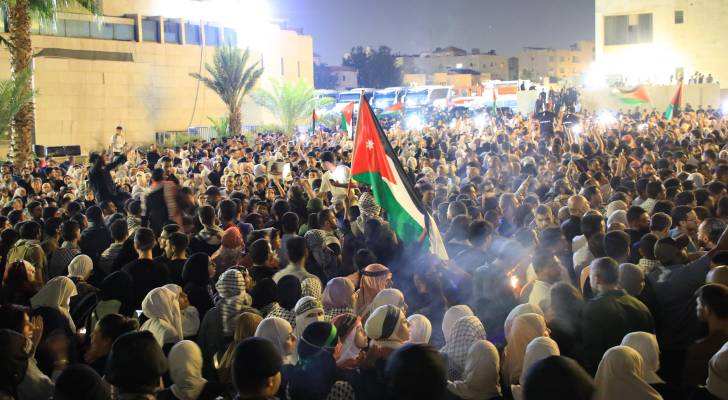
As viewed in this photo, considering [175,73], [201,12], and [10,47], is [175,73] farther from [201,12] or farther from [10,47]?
[10,47]

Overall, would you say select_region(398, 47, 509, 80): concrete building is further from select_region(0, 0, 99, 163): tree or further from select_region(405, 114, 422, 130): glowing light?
select_region(0, 0, 99, 163): tree

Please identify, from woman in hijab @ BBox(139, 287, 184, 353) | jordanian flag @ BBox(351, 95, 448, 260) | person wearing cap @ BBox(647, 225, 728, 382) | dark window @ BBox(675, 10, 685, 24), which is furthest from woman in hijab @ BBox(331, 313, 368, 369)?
dark window @ BBox(675, 10, 685, 24)

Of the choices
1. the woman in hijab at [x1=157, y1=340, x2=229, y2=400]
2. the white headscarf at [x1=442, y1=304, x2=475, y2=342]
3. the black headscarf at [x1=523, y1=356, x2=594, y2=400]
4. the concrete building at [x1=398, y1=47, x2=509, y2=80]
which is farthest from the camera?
the concrete building at [x1=398, y1=47, x2=509, y2=80]

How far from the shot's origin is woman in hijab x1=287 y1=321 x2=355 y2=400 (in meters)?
4.33

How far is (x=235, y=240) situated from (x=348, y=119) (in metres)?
15.4

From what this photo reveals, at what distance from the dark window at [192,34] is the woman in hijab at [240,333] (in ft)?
119

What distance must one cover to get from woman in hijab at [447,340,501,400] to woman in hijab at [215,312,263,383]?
1343 millimetres

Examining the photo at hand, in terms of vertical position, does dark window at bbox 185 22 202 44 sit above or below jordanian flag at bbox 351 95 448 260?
above

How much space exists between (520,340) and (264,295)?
1.95 meters

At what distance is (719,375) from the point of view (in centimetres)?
415

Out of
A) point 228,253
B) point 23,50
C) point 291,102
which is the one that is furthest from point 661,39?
point 228,253

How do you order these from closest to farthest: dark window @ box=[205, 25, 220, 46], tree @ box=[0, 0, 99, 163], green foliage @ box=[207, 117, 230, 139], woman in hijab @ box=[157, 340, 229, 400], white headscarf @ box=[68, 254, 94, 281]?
woman in hijab @ box=[157, 340, 229, 400] → white headscarf @ box=[68, 254, 94, 281] → tree @ box=[0, 0, 99, 163] → green foliage @ box=[207, 117, 230, 139] → dark window @ box=[205, 25, 220, 46]

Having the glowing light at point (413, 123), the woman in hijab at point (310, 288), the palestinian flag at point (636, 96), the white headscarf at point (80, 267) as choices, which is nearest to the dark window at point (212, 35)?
the glowing light at point (413, 123)

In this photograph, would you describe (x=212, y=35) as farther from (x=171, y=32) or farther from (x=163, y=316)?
(x=163, y=316)
